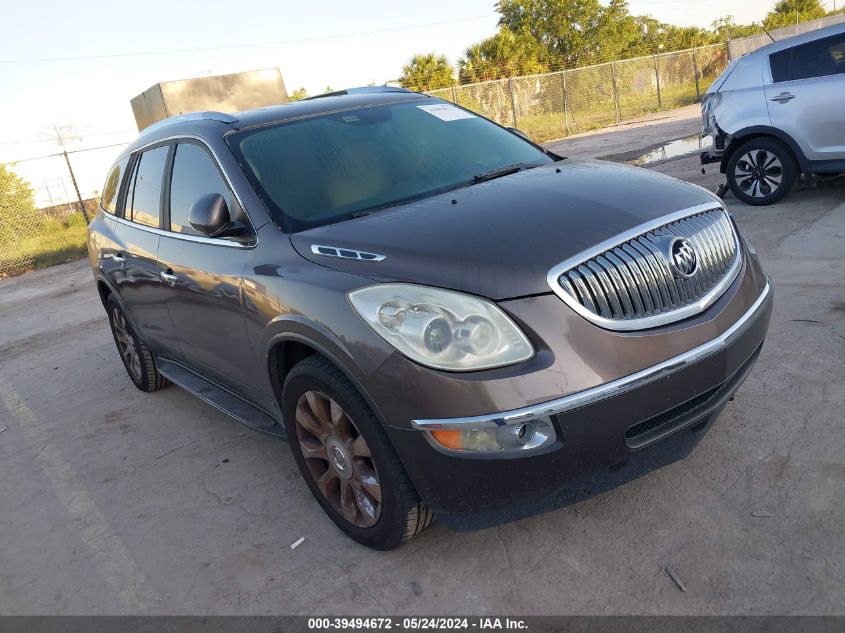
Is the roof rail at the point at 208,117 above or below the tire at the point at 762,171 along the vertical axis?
above

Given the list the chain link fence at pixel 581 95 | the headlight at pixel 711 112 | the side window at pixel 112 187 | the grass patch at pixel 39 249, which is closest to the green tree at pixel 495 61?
the chain link fence at pixel 581 95

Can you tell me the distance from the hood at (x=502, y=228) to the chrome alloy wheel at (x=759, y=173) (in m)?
5.16

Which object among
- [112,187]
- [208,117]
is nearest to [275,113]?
[208,117]

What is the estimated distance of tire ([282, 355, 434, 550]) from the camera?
2492 millimetres

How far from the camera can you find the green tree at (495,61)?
33750 millimetres

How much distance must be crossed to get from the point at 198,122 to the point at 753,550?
127 inches

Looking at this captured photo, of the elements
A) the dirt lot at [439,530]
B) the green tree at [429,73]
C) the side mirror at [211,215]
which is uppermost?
the green tree at [429,73]

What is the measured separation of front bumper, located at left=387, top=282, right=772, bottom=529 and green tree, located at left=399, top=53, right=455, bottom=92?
3052 cm

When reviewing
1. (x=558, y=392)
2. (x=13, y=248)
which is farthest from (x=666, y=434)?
(x=13, y=248)

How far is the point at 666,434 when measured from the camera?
7.95 ft

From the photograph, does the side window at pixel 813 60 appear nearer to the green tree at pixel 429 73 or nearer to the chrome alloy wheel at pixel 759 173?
the chrome alloy wheel at pixel 759 173

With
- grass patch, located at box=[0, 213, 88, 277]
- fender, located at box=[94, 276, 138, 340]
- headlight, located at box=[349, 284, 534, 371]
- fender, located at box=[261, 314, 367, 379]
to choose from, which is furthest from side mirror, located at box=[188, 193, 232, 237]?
grass patch, located at box=[0, 213, 88, 277]

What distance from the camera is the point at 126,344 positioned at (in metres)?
5.30

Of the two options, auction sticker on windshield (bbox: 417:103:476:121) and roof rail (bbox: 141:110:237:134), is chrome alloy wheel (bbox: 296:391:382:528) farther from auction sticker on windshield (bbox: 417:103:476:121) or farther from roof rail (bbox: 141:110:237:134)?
auction sticker on windshield (bbox: 417:103:476:121)
